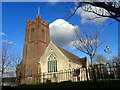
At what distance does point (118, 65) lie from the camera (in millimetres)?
7371

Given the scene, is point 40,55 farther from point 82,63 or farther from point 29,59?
point 82,63

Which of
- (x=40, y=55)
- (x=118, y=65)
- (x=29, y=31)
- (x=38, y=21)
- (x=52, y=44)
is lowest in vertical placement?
(x=118, y=65)

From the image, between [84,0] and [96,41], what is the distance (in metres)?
12.8

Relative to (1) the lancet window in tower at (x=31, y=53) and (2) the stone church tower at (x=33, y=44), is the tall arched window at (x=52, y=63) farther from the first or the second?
(1) the lancet window in tower at (x=31, y=53)

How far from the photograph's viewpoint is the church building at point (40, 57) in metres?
28.5

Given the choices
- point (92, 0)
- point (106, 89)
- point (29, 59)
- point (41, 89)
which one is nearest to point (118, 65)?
point (106, 89)

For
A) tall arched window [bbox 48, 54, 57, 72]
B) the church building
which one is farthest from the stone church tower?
tall arched window [bbox 48, 54, 57, 72]

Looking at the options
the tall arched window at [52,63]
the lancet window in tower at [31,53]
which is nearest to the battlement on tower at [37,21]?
the lancet window in tower at [31,53]

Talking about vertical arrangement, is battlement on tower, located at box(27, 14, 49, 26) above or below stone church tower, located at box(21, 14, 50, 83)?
above

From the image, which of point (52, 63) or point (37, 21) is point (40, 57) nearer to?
point (52, 63)

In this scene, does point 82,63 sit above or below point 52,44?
below

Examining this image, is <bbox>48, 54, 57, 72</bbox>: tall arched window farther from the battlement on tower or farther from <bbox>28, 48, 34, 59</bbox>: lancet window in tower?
the battlement on tower

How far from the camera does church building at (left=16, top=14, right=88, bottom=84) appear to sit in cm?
2853

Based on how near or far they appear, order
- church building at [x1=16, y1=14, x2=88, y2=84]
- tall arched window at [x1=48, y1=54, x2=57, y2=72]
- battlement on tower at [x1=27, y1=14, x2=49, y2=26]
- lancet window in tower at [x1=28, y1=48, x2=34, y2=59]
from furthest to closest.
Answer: battlement on tower at [x1=27, y1=14, x2=49, y2=26] → lancet window in tower at [x1=28, y1=48, x2=34, y2=59] → tall arched window at [x1=48, y1=54, x2=57, y2=72] → church building at [x1=16, y1=14, x2=88, y2=84]
